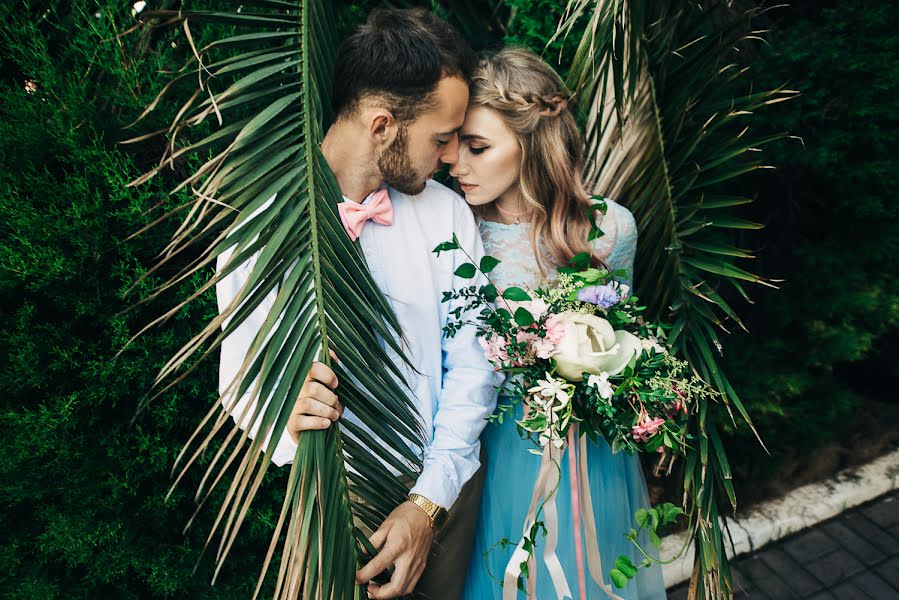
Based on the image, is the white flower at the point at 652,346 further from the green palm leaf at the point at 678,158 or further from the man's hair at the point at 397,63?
the man's hair at the point at 397,63

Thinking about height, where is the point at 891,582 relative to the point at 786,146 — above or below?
below

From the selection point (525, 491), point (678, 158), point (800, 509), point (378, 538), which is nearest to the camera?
point (378, 538)

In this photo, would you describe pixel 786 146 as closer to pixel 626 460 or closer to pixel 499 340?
pixel 626 460

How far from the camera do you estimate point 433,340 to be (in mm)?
1824

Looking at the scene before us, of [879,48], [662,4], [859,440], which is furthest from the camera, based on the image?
[859,440]

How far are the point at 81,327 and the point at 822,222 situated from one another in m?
3.57

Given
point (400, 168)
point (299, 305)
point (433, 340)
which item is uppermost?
point (400, 168)

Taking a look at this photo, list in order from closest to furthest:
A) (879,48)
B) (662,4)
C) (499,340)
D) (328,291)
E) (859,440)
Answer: (328,291), (499,340), (662,4), (879,48), (859,440)

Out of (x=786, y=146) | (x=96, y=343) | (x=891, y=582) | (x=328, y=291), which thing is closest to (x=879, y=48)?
(x=786, y=146)

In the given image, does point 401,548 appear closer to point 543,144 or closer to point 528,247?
point 528,247

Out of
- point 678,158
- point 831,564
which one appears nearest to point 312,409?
point 678,158

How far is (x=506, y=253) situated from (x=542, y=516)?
2.69ft

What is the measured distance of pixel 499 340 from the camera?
5.68ft

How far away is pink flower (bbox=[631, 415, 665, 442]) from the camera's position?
1.63 m
